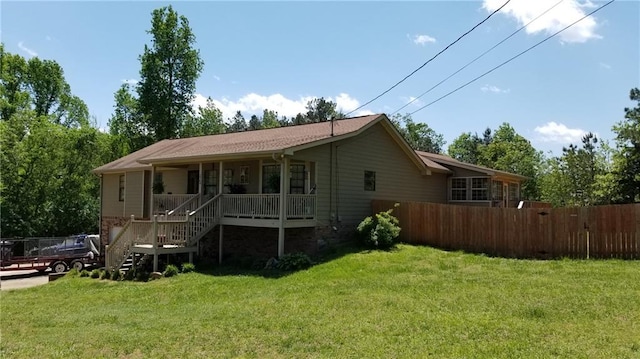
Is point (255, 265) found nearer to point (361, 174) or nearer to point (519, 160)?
point (361, 174)

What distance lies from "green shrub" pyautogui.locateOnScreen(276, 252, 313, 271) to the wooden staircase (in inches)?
139

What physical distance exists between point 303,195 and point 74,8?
9.13m

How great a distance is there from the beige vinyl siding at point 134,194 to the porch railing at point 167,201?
17.1ft

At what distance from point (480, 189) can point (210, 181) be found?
42.7ft

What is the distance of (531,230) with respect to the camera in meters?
14.9

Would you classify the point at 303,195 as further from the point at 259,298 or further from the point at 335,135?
the point at 259,298

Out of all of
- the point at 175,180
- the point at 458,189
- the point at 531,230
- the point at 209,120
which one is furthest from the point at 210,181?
the point at 209,120

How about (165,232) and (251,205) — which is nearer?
(165,232)

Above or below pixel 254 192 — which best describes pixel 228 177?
above

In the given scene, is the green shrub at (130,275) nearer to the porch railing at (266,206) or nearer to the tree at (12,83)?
the porch railing at (266,206)

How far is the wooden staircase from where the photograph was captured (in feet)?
52.6

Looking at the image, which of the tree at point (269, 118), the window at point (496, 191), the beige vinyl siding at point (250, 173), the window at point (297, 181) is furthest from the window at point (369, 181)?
the tree at point (269, 118)

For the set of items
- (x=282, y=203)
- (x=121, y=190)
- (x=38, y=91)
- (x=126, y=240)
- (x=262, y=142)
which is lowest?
(x=126, y=240)

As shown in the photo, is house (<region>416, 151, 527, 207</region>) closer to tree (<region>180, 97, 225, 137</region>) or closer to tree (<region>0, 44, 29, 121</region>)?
tree (<region>180, 97, 225, 137</region>)
